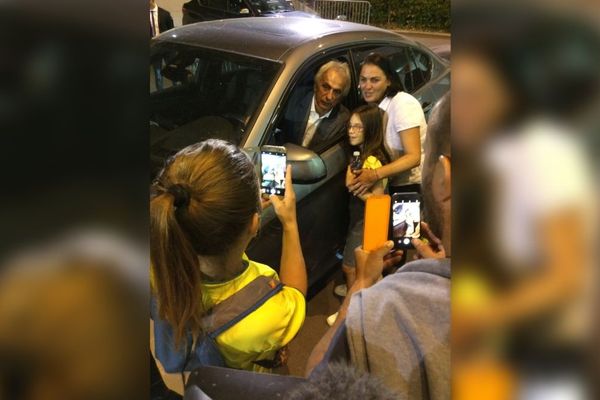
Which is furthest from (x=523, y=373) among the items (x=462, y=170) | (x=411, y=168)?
(x=411, y=168)

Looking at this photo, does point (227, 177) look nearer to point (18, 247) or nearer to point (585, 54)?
point (18, 247)

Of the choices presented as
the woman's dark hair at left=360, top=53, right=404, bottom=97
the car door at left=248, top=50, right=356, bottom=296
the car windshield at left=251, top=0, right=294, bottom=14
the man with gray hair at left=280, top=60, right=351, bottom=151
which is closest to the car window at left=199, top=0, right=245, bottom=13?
the car windshield at left=251, top=0, right=294, bottom=14

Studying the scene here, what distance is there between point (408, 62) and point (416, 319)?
8.46 feet

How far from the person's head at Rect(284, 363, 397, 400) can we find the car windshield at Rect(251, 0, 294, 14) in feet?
16.0

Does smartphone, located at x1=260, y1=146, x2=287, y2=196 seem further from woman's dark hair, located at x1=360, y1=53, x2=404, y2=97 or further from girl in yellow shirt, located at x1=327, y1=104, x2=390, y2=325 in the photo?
woman's dark hair, located at x1=360, y1=53, x2=404, y2=97

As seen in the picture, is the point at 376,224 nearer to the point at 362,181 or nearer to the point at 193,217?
the point at 193,217

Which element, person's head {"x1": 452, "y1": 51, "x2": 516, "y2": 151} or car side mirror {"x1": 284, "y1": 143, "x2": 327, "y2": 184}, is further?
car side mirror {"x1": 284, "y1": 143, "x2": 327, "y2": 184}

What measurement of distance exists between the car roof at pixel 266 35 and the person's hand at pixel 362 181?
0.65 metres

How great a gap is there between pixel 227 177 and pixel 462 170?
74cm

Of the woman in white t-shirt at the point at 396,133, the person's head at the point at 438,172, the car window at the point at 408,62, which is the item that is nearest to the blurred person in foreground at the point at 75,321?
the person's head at the point at 438,172

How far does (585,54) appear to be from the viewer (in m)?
0.61

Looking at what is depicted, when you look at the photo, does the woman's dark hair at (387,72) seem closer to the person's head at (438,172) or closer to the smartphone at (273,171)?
the smartphone at (273,171)

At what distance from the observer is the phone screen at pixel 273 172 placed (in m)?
1.71

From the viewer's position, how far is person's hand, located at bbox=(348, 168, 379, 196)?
2.14 metres
